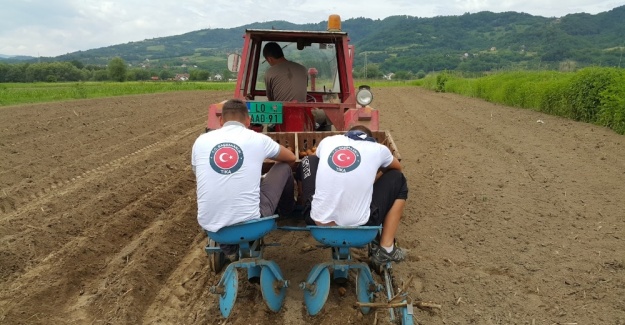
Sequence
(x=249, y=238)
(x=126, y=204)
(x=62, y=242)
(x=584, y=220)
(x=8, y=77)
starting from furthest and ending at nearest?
(x=8, y=77) → (x=126, y=204) → (x=584, y=220) → (x=62, y=242) → (x=249, y=238)

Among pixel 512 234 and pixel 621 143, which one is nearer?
pixel 512 234

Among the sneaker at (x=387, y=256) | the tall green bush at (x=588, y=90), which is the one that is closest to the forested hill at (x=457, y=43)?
the tall green bush at (x=588, y=90)

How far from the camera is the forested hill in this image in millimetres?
48562

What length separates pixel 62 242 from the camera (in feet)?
17.7

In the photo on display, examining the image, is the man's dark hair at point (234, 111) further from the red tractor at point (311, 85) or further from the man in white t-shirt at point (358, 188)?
the red tractor at point (311, 85)

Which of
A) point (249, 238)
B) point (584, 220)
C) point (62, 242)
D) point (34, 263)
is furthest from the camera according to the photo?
point (584, 220)

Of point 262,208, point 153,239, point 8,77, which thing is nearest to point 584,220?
point 262,208

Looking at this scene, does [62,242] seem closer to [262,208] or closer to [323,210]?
[262,208]

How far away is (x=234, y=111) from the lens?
420 centimetres

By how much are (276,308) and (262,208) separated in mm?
774

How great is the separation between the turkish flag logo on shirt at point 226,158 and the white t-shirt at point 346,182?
642mm

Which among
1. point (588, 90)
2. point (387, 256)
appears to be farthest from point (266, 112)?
point (588, 90)

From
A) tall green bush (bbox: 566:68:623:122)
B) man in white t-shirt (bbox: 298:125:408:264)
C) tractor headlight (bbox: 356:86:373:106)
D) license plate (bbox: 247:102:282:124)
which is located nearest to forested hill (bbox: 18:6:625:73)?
tall green bush (bbox: 566:68:623:122)

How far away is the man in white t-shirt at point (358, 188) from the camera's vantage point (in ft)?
13.0
